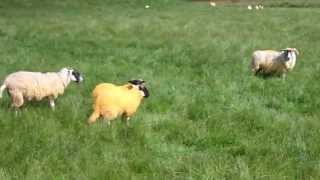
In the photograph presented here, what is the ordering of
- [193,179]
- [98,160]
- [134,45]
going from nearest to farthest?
[193,179]
[98,160]
[134,45]

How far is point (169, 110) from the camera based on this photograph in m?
10.7

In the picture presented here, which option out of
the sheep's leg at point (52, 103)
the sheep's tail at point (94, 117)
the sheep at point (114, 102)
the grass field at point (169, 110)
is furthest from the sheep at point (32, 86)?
the sheep's tail at point (94, 117)

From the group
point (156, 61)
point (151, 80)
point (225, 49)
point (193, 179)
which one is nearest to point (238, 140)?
point (193, 179)

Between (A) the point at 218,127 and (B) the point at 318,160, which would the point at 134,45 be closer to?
(A) the point at 218,127

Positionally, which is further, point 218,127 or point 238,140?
point 218,127

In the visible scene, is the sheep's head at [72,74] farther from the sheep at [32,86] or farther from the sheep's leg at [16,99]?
the sheep's leg at [16,99]

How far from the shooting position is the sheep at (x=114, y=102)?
30.3 ft

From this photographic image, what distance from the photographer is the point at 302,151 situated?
26.9ft

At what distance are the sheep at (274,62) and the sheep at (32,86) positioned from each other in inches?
203

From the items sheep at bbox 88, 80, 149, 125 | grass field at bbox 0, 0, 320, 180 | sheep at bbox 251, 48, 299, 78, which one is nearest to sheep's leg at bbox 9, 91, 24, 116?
grass field at bbox 0, 0, 320, 180

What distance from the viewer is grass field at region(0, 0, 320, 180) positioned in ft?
24.5

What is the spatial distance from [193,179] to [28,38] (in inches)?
541

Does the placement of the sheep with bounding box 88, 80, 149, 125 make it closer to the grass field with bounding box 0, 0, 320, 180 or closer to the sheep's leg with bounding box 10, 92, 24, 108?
the grass field with bounding box 0, 0, 320, 180

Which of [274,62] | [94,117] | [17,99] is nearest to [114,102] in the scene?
[94,117]
